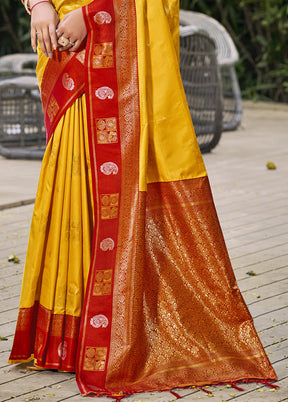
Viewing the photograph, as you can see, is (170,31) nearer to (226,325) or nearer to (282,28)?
(226,325)

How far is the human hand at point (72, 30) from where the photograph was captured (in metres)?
2.07

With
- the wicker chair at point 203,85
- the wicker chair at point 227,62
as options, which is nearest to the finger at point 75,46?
the wicker chair at point 203,85

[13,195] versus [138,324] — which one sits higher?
[138,324]

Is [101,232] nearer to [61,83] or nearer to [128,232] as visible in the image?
[128,232]

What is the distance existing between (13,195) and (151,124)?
109 inches

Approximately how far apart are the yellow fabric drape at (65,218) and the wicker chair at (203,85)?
13.7ft

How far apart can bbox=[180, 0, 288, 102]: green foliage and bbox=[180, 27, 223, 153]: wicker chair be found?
10.3 ft

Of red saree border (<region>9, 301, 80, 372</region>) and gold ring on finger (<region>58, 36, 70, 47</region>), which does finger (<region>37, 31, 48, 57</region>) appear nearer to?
gold ring on finger (<region>58, 36, 70, 47</region>)

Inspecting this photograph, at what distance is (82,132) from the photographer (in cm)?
216

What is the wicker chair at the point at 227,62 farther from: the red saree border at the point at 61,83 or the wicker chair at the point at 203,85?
the red saree border at the point at 61,83

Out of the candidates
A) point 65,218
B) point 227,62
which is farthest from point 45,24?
point 227,62

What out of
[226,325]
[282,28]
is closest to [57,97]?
[226,325]

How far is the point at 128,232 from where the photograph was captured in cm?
213

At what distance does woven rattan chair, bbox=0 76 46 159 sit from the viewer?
6188 mm
